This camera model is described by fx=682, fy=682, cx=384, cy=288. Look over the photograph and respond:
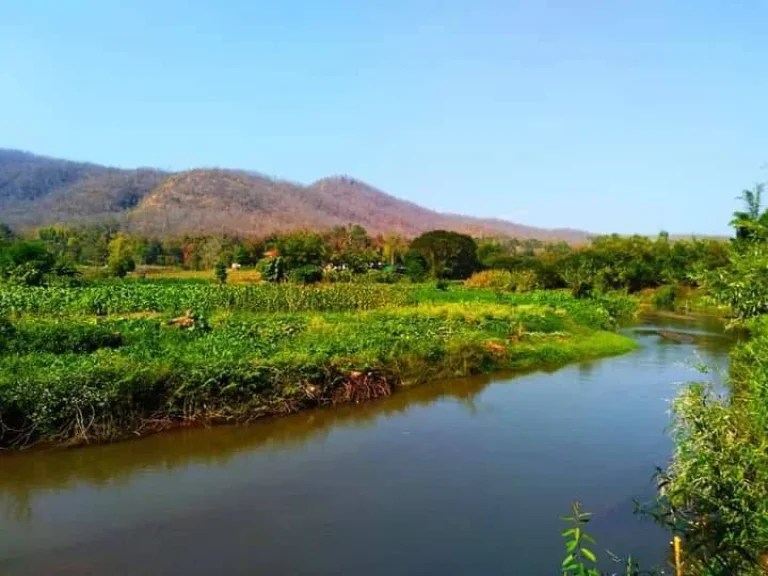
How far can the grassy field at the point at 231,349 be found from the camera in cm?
1027

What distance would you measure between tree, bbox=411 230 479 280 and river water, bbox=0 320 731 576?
32078 millimetres

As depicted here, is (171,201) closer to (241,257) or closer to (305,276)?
(241,257)

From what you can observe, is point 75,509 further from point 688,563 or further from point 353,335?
point 353,335

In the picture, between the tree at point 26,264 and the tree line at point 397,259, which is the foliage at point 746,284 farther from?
the tree at point 26,264

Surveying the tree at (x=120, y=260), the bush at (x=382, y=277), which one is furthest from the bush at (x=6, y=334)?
the tree at (x=120, y=260)

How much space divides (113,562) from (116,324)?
1123 centimetres

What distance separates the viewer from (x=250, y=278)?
3675 centimetres

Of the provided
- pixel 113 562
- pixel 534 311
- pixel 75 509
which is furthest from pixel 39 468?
pixel 534 311

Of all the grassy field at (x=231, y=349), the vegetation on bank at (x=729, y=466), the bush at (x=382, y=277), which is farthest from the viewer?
the bush at (x=382, y=277)

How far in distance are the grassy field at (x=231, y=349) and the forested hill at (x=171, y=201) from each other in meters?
61.5

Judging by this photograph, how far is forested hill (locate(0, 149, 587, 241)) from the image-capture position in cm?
9206

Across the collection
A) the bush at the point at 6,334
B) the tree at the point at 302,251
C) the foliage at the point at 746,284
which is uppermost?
the tree at the point at 302,251

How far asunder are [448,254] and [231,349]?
33.1 meters

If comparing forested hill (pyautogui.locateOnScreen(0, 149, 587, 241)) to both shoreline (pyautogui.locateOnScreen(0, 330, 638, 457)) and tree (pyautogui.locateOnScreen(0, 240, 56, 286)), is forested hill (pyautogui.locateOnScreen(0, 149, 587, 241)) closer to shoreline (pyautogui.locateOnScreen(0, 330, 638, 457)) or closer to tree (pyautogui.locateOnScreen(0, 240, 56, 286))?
tree (pyautogui.locateOnScreen(0, 240, 56, 286))
